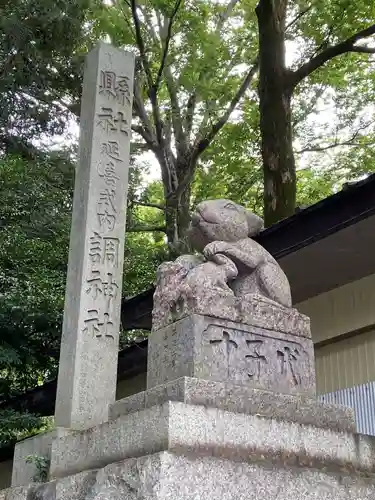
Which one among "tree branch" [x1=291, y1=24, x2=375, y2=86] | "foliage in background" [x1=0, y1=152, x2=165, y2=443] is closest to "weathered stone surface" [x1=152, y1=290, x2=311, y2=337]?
"foliage in background" [x1=0, y1=152, x2=165, y2=443]

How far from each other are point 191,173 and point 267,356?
32.7 feet

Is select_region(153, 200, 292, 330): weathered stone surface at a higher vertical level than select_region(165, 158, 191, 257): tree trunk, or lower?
lower

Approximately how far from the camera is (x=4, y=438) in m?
10.2

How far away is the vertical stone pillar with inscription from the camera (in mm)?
6457

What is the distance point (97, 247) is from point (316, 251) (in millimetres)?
3082

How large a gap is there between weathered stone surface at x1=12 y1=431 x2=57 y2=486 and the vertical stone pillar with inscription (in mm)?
597

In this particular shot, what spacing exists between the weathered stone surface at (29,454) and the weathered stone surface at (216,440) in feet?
1.90

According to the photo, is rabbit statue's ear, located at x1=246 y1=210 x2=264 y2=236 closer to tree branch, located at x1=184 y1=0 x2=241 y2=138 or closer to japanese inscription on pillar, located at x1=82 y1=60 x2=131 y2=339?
japanese inscription on pillar, located at x1=82 y1=60 x2=131 y2=339

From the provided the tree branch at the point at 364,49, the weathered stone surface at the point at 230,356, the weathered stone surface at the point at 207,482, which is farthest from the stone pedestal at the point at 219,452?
the tree branch at the point at 364,49

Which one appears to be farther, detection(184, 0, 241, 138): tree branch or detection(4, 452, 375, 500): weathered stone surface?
detection(184, 0, 241, 138): tree branch


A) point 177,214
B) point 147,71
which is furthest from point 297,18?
point 177,214

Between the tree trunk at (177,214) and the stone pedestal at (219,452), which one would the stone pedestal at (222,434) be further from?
the tree trunk at (177,214)

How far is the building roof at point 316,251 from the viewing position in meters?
7.20

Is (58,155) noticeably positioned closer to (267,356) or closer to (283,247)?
(283,247)
